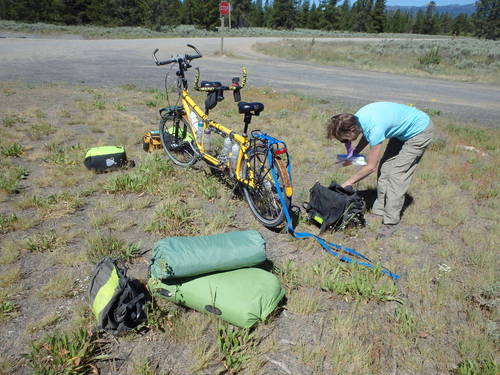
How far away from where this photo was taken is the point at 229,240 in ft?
10.7

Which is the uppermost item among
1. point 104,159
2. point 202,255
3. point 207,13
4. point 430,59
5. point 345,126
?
point 207,13

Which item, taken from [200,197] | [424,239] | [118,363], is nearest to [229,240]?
[118,363]

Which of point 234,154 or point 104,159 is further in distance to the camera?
point 104,159

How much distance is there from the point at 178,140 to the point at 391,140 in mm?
3642

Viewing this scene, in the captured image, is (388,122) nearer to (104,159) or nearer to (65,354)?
(65,354)

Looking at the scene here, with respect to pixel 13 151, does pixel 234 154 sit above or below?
above

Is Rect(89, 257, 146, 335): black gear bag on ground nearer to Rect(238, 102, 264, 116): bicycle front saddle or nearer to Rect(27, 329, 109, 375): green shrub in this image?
Rect(27, 329, 109, 375): green shrub

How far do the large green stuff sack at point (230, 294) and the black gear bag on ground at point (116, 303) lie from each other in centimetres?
30

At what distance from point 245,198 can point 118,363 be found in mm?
2764

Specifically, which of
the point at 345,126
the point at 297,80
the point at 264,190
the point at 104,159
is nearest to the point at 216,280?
the point at 264,190

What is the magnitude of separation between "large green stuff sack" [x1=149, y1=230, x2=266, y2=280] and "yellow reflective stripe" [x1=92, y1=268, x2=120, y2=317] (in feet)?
1.11

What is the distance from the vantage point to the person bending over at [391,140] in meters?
3.89

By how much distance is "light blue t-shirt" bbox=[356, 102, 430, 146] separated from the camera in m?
3.90

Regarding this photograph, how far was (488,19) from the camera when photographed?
73875mm
